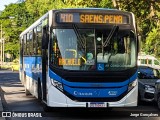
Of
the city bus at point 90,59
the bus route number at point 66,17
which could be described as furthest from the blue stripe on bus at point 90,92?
the bus route number at point 66,17

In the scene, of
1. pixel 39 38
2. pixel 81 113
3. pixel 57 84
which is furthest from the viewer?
pixel 39 38

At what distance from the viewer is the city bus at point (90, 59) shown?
12062 mm

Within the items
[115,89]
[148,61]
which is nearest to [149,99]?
[115,89]

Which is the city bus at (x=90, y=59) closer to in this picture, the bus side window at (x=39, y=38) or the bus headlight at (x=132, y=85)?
the bus headlight at (x=132, y=85)

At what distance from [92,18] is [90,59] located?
48.6 inches

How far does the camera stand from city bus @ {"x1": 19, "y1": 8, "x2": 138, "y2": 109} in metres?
12.1

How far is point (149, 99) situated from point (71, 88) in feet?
17.5

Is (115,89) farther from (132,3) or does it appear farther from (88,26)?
(132,3)

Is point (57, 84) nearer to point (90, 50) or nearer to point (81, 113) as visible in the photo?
point (90, 50)

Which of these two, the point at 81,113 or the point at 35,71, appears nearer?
the point at 81,113

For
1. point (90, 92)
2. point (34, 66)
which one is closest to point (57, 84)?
point (90, 92)

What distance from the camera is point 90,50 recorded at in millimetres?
12156

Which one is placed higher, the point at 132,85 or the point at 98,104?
the point at 132,85

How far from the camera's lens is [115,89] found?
40.2 feet
